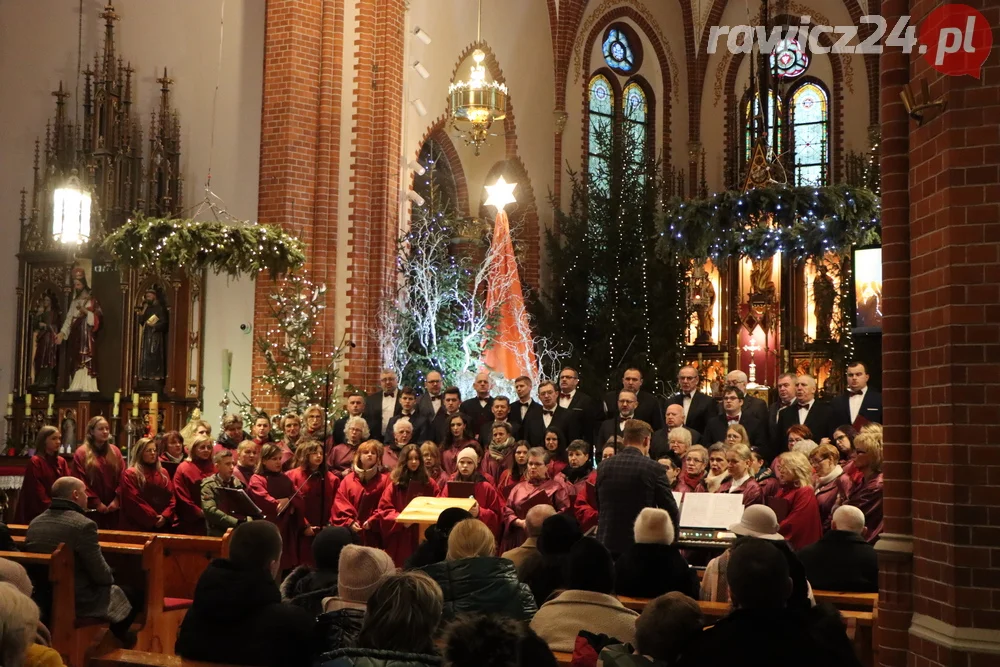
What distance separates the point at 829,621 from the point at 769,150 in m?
9.33

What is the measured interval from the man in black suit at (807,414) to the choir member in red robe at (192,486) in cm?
500

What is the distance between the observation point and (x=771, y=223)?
12.8 metres

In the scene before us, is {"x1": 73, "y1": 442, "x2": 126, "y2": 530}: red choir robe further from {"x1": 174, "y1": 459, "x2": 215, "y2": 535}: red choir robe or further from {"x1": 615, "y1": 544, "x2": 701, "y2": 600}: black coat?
{"x1": 615, "y1": 544, "x2": 701, "y2": 600}: black coat

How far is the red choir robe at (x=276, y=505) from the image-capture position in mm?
10180

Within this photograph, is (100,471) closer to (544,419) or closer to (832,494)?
(544,419)

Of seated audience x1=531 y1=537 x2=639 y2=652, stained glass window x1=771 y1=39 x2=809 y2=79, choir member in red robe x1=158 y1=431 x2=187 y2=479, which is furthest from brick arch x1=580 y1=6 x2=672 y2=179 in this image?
seated audience x1=531 y1=537 x2=639 y2=652

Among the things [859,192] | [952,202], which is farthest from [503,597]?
[859,192]

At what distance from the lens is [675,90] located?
2258cm

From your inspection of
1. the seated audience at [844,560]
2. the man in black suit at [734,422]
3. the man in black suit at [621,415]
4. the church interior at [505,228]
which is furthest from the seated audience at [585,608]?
the man in black suit at [734,422]

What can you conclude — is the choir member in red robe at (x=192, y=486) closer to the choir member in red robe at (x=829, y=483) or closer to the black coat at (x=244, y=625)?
the choir member in red robe at (x=829, y=483)

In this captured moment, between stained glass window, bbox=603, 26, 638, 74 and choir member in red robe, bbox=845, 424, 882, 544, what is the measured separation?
1460 centimetres

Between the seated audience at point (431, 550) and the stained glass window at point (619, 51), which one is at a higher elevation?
the stained glass window at point (619, 51)

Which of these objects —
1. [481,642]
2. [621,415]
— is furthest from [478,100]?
[481,642]

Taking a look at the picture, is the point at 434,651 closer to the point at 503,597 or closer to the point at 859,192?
the point at 503,597
